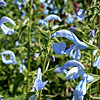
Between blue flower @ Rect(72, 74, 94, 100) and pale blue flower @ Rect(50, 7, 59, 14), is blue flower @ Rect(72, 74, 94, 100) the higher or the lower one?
the lower one

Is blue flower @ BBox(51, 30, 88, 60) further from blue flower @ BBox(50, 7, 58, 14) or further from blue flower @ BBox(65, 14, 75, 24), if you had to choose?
blue flower @ BBox(65, 14, 75, 24)

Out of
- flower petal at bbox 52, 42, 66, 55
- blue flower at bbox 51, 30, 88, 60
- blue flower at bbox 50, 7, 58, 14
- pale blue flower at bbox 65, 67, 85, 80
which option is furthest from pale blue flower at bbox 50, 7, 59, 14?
pale blue flower at bbox 65, 67, 85, 80

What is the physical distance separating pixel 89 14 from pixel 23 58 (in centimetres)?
160

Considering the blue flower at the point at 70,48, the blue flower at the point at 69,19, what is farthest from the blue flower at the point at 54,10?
the blue flower at the point at 70,48

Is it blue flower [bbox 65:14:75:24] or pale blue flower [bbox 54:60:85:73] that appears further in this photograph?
blue flower [bbox 65:14:75:24]

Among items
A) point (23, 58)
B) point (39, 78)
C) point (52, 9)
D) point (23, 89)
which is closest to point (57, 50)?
point (39, 78)

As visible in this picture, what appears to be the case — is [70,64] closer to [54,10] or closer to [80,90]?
[80,90]

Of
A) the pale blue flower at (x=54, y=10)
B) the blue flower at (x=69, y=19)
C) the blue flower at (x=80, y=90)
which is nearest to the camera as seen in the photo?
the blue flower at (x=80, y=90)

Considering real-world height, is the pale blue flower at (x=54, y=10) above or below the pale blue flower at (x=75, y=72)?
above

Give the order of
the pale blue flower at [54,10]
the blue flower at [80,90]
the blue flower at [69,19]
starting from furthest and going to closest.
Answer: the blue flower at [69,19] < the pale blue flower at [54,10] < the blue flower at [80,90]

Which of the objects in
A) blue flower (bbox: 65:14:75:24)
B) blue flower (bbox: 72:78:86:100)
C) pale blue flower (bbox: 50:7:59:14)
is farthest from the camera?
blue flower (bbox: 65:14:75:24)

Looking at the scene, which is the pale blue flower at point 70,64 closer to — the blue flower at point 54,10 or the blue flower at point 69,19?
the blue flower at point 54,10

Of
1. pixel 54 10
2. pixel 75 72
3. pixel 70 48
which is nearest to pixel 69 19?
pixel 54 10

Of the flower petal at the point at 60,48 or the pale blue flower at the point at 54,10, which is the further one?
the pale blue flower at the point at 54,10
